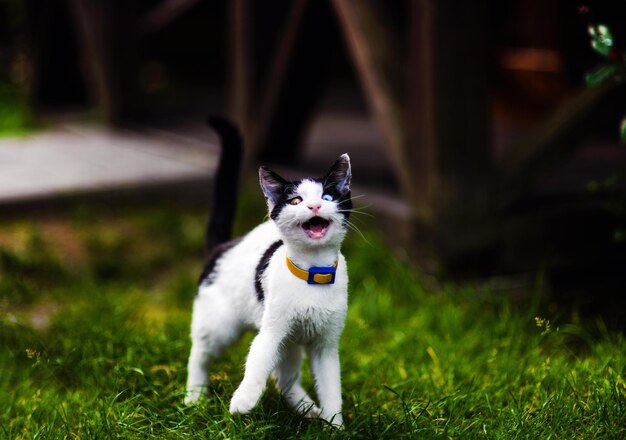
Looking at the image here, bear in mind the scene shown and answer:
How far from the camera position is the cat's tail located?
237 centimetres

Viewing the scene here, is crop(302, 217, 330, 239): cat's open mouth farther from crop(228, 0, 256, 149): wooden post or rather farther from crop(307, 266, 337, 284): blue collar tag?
crop(228, 0, 256, 149): wooden post

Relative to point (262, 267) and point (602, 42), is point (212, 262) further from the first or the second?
point (602, 42)

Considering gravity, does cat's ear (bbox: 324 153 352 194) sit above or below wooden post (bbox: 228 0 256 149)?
above

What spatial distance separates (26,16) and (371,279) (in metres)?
5.30

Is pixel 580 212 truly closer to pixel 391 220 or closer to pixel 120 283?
pixel 391 220

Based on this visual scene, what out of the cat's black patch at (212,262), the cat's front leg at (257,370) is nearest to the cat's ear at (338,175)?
the cat's front leg at (257,370)

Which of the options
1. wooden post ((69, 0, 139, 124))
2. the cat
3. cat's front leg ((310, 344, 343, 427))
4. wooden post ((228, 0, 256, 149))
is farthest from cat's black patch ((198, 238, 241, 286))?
wooden post ((69, 0, 139, 124))

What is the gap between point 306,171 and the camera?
197 inches

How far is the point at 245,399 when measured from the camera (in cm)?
196

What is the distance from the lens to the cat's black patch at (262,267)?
2078 millimetres

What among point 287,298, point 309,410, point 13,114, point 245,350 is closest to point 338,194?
point 287,298

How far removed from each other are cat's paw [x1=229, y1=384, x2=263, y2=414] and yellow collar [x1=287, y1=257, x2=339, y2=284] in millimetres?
279

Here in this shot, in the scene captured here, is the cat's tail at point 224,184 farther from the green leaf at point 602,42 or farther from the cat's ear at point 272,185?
the green leaf at point 602,42

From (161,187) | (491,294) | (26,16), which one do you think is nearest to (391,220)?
(491,294)
